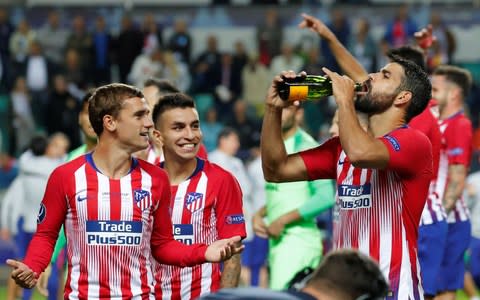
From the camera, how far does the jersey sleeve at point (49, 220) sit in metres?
6.10

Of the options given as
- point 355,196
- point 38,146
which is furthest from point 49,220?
point 38,146

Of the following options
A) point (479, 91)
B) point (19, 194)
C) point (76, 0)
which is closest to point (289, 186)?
point (19, 194)

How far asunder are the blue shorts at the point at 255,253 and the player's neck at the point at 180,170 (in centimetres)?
802

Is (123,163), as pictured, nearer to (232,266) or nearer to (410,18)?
(232,266)

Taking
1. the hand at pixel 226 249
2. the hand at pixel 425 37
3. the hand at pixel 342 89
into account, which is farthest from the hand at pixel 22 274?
the hand at pixel 425 37

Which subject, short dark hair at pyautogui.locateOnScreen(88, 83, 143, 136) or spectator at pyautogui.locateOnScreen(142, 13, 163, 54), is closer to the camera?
short dark hair at pyautogui.locateOnScreen(88, 83, 143, 136)

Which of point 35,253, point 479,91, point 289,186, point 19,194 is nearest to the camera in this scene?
point 35,253

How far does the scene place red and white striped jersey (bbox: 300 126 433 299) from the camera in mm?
6172

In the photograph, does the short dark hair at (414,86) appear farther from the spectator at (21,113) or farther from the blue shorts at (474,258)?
the spectator at (21,113)

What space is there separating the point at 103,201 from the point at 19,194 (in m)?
8.17

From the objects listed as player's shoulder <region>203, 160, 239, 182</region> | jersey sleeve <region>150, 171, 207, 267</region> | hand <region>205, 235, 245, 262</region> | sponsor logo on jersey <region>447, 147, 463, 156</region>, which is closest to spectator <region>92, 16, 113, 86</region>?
sponsor logo on jersey <region>447, 147, 463, 156</region>

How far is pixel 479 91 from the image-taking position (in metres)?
19.9

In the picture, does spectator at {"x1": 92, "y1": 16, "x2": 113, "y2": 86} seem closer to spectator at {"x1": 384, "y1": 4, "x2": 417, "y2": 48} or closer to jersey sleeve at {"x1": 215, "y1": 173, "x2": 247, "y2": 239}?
spectator at {"x1": 384, "y1": 4, "x2": 417, "y2": 48}

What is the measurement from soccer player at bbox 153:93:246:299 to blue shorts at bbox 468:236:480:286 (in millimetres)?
8494
